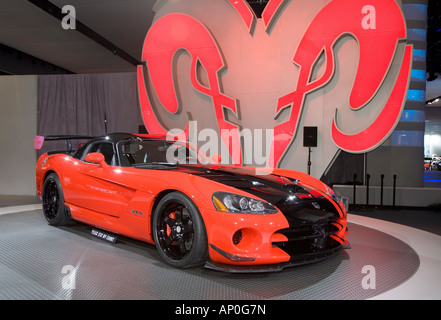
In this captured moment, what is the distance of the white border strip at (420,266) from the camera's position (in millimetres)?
1954

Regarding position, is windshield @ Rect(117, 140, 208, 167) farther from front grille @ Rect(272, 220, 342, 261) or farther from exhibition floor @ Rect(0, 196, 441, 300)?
front grille @ Rect(272, 220, 342, 261)

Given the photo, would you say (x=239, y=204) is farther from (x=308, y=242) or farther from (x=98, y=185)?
(x=98, y=185)

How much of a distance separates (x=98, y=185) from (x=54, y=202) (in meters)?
1.20

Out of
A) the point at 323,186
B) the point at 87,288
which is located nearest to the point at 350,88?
the point at 323,186

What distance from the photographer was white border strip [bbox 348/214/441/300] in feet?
6.41

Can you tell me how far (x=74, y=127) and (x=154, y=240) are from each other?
599cm

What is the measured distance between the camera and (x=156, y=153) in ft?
11.3

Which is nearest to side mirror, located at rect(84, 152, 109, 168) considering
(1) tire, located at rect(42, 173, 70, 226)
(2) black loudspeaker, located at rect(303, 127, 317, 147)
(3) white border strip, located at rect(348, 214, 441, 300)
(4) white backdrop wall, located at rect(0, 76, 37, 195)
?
(1) tire, located at rect(42, 173, 70, 226)

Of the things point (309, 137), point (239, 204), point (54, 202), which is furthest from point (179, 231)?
point (309, 137)

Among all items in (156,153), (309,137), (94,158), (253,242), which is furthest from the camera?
(309,137)

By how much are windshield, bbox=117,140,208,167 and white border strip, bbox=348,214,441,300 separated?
2.19 meters

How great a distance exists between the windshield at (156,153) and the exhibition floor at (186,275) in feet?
2.68

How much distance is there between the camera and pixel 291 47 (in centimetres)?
620

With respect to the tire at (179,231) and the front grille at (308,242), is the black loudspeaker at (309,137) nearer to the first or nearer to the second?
the front grille at (308,242)
